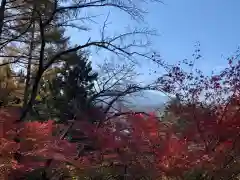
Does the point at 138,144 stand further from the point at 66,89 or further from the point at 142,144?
the point at 66,89

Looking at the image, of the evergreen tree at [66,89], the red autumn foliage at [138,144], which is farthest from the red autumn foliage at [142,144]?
the evergreen tree at [66,89]

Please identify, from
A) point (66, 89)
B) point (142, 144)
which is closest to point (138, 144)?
point (142, 144)

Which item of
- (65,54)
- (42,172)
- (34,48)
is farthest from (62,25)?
(42,172)

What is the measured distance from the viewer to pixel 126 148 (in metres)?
5.48

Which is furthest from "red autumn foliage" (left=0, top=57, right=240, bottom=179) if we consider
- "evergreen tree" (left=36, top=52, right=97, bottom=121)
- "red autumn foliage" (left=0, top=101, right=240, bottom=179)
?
"evergreen tree" (left=36, top=52, right=97, bottom=121)

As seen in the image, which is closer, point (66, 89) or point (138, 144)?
point (138, 144)

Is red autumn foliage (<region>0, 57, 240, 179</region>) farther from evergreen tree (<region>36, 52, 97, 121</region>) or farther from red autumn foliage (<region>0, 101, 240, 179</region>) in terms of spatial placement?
evergreen tree (<region>36, 52, 97, 121</region>)

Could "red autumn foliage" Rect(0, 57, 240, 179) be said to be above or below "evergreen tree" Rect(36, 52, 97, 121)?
below

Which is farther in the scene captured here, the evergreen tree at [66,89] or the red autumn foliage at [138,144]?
the evergreen tree at [66,89]

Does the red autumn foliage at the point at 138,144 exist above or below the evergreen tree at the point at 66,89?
below

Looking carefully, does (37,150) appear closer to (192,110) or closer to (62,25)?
(192,110)

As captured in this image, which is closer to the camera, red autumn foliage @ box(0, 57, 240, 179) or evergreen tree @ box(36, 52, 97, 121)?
red autumn foliage @ box(0, 57, 240, 179)

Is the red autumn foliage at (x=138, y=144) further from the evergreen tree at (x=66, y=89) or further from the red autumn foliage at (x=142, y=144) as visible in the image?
the evergreen tree at (x=66, y=89)

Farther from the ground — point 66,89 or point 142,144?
point 66,89
